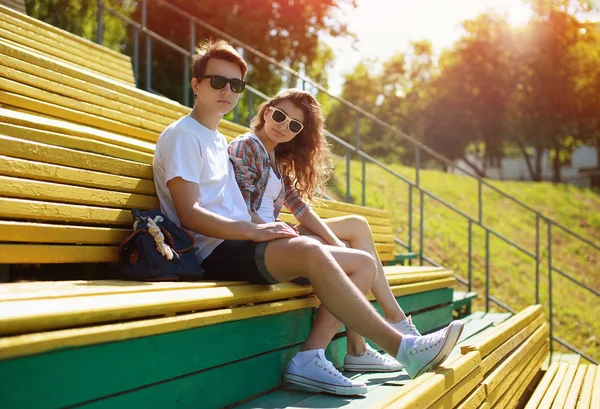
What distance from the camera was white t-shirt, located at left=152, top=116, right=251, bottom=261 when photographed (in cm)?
270

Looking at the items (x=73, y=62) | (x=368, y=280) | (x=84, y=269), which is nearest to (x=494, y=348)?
(x=368, y=280)

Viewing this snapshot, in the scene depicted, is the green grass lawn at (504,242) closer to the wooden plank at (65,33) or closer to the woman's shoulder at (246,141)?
the wooden plank at (65,33)

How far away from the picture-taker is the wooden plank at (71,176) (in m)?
2.50

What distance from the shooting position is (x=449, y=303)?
5172mm

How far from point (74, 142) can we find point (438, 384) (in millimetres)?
1899

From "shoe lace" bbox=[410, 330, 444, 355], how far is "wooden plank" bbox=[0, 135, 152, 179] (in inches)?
58.1

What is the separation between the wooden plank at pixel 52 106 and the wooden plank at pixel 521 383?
2.61 metres

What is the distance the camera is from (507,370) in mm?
3646

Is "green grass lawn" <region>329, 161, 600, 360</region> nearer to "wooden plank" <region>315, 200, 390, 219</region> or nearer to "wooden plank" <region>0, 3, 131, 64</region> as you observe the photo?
"wooden plank" <region>315, 200, 390, 219</region>

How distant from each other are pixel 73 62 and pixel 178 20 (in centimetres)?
650

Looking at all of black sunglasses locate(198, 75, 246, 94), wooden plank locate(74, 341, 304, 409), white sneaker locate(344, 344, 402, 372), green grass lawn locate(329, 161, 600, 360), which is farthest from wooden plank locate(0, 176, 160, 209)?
green grass lawn locate(329, 161, 600, 360)

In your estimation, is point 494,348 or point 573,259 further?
point 573,259

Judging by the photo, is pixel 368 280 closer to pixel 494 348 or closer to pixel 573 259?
pixel 494 348

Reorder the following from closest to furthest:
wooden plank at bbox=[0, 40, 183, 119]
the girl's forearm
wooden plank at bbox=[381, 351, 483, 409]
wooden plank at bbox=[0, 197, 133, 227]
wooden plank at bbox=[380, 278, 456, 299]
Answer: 1. wooden plank at bbox=[381, 351, 483, 409]
2. wooden plank at bbox=[0, 197, 133, 227]
3. the girl's forearm
4. wooden plank at bbox=[0, 40, 183, 119]
5. wooden plank at bbox=[380, 278, 456, 299]
